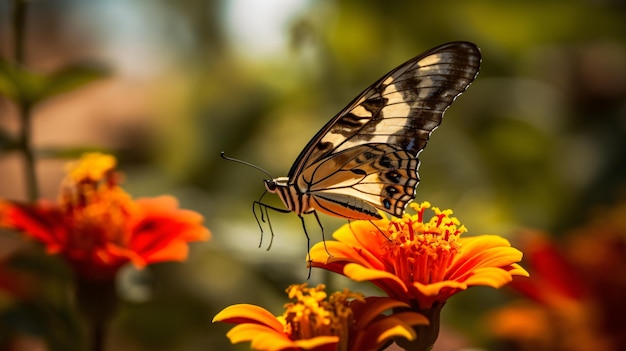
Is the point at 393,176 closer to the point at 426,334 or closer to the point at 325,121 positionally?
the point at 426,334

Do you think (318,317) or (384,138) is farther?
(384,138)

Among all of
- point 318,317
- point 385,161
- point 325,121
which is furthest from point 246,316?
point 325,121

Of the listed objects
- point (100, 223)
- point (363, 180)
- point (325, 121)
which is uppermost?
point (325, 121)

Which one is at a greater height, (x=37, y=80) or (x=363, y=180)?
(x=363, y=180)

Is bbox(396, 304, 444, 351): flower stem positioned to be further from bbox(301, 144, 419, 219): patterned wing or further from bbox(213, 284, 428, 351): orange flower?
bbox(301, 144, 419, 219): patterned wing

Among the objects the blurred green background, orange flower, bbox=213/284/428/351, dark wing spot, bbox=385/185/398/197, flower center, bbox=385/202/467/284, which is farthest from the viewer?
the blurred green background

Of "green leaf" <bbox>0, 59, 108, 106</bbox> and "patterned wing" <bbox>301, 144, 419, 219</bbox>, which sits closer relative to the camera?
"patterned wing" <bbox>301, 144, 419, 219</bbox>

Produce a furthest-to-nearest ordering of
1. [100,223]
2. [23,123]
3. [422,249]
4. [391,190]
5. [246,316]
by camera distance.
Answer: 1. [23,123]
2. [100,223]
3. [391,190]
4. [422,249]
5. [246,316]

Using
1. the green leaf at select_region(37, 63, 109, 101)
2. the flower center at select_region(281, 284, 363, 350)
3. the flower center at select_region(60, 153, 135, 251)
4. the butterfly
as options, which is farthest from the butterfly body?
the green leaf at select_region(37, 63, 109, 101)
